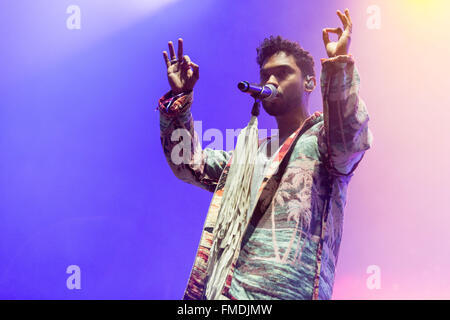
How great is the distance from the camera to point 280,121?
1.58m

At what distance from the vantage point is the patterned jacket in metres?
1.17

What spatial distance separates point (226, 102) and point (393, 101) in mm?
756

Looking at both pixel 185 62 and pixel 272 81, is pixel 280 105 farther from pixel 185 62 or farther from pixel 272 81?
pixel 185 62

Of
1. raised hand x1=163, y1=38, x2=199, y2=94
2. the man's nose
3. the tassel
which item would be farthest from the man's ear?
raised hand x1=163, y1=38, x2=199, y2=94

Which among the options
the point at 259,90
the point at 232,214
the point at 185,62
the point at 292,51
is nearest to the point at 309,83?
the point at 292,51

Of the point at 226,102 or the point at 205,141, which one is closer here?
the point at 205,141

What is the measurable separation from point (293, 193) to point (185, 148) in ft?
1.67

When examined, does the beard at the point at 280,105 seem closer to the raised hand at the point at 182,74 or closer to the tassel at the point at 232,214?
the tassel at the point at 232,214

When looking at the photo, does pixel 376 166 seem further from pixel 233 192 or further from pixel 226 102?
pixel 233 192

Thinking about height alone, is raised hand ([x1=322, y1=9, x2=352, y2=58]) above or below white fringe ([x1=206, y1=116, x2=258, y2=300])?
above

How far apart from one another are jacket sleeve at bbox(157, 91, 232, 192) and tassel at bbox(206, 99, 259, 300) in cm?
27

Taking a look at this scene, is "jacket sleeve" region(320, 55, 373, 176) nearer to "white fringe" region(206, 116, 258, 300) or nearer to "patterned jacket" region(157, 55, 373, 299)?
"patterned jacket" region(157, 55, 373, 299)
